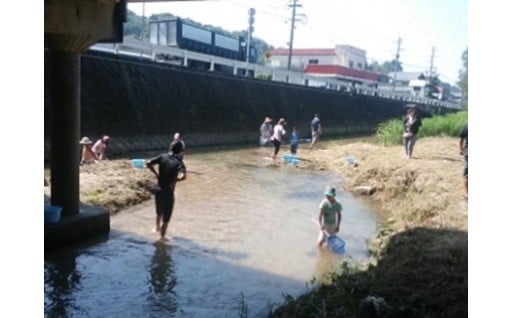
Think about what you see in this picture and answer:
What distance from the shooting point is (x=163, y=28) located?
32438 millimetres

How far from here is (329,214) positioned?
29.8ft

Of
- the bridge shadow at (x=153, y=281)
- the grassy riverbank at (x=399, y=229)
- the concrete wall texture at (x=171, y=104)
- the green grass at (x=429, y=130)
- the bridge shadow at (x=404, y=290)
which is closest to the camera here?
the bridge shadow at (x=404, y=290)

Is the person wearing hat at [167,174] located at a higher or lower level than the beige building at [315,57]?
lower

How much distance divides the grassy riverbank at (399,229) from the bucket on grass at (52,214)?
243 cm

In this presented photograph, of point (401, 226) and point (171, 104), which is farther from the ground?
point (171, 104)

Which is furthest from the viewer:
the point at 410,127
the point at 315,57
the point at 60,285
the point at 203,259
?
the point at 315,57

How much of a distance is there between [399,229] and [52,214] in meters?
6.13

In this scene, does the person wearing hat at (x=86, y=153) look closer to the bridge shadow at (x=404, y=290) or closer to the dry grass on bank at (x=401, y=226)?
the dry grass on bank at (x=401, y=226)

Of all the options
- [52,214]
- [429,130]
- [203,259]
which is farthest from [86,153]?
[429,130]

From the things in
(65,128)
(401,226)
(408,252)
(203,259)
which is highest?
(65,128)

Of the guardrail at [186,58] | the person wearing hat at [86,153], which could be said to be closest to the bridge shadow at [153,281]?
the person wearing hat at [86,153]

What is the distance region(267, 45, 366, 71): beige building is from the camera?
77.4m

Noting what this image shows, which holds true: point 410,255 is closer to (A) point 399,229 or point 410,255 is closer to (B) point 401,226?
(A) point 399,229

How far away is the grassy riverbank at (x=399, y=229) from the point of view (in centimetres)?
534
